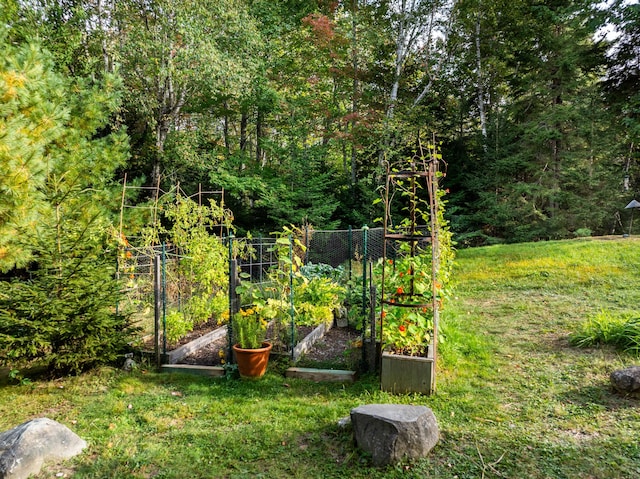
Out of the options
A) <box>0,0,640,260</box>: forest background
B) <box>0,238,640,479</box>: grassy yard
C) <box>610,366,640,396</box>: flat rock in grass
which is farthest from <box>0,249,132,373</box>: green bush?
<box>0,0,640,260</box>: forest background

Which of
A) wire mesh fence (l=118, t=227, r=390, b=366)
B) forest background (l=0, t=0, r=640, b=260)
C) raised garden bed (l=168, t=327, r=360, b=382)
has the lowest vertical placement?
raised garden bed (l=168, t=327, r=360, b=382)

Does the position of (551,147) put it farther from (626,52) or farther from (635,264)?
(635,264)

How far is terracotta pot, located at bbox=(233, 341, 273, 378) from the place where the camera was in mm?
3703

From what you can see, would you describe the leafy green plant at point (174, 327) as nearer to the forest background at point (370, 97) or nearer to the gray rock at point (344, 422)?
the gray rock at point (344, 422)

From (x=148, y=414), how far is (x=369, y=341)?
2.04m

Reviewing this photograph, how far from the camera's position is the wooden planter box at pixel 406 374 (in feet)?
10.6

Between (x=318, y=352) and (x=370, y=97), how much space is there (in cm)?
1009

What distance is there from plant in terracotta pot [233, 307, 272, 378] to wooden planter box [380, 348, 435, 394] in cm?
117

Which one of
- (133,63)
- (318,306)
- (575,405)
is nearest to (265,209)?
(133,63)

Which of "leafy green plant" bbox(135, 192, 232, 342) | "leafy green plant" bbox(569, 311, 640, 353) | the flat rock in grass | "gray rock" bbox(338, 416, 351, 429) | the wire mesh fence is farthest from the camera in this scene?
"leafy green plant" bbox(135, 192, 232, 342)

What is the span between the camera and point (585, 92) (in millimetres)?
11758

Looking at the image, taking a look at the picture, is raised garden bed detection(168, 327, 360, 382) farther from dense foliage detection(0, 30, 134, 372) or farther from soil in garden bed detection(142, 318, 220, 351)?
dense foliage detection(0, 30, 134, 372)

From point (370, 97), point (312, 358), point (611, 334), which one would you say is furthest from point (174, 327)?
point (370, 97)

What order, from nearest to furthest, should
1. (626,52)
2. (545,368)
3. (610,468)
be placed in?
(610,468) → (545,368) → (626,52)
